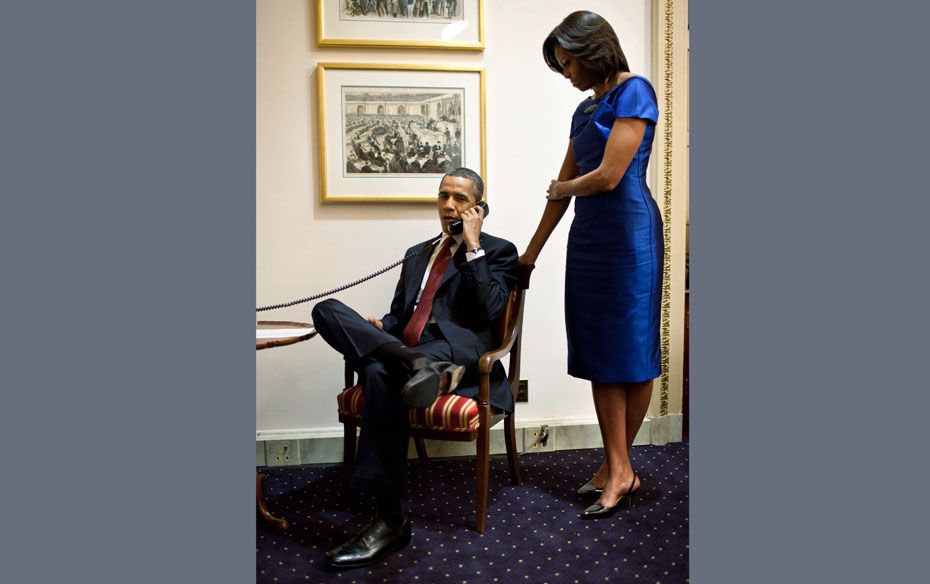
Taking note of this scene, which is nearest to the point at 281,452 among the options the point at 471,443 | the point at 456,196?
the point at 471,443

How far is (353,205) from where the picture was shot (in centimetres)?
293

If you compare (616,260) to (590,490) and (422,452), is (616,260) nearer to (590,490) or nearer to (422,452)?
(590,490)

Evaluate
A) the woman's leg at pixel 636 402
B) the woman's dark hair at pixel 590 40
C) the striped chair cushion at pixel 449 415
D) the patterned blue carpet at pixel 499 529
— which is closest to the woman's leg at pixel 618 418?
the woman's leg at pixel 636 402

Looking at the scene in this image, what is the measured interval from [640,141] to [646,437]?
1530 millimetres

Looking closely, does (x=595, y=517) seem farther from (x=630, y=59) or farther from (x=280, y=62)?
(x=280, y=62)

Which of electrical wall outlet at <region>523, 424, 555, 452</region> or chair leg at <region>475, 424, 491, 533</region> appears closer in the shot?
chair leg at <region>475, 424, 491, 533</region>

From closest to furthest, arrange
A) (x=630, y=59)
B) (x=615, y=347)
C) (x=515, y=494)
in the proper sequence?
1. (x=615, y=347)
2. (x=515, y=494)
3. (x=630, y=59)

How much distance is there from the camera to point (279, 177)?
2.89 metres

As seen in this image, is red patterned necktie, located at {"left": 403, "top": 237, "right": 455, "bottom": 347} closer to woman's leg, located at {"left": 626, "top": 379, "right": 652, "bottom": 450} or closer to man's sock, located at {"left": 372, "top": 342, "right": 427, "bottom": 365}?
man's sock, located at {"left": 372, "top": 342, "right": 427, "bottom": 365}

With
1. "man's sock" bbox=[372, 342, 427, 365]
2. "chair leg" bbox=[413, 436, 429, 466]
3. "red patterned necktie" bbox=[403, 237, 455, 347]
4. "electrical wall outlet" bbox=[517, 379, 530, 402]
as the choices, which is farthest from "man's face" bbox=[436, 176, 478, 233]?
"chair leg" bbox=[413, 436, 429, 466]

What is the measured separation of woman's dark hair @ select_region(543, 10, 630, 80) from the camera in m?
2.25

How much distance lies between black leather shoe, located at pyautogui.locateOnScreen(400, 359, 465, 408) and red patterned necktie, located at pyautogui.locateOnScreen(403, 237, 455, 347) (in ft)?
1.02

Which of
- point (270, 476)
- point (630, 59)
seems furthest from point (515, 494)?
point (630, 59)

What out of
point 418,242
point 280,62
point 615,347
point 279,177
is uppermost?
point 280,62
